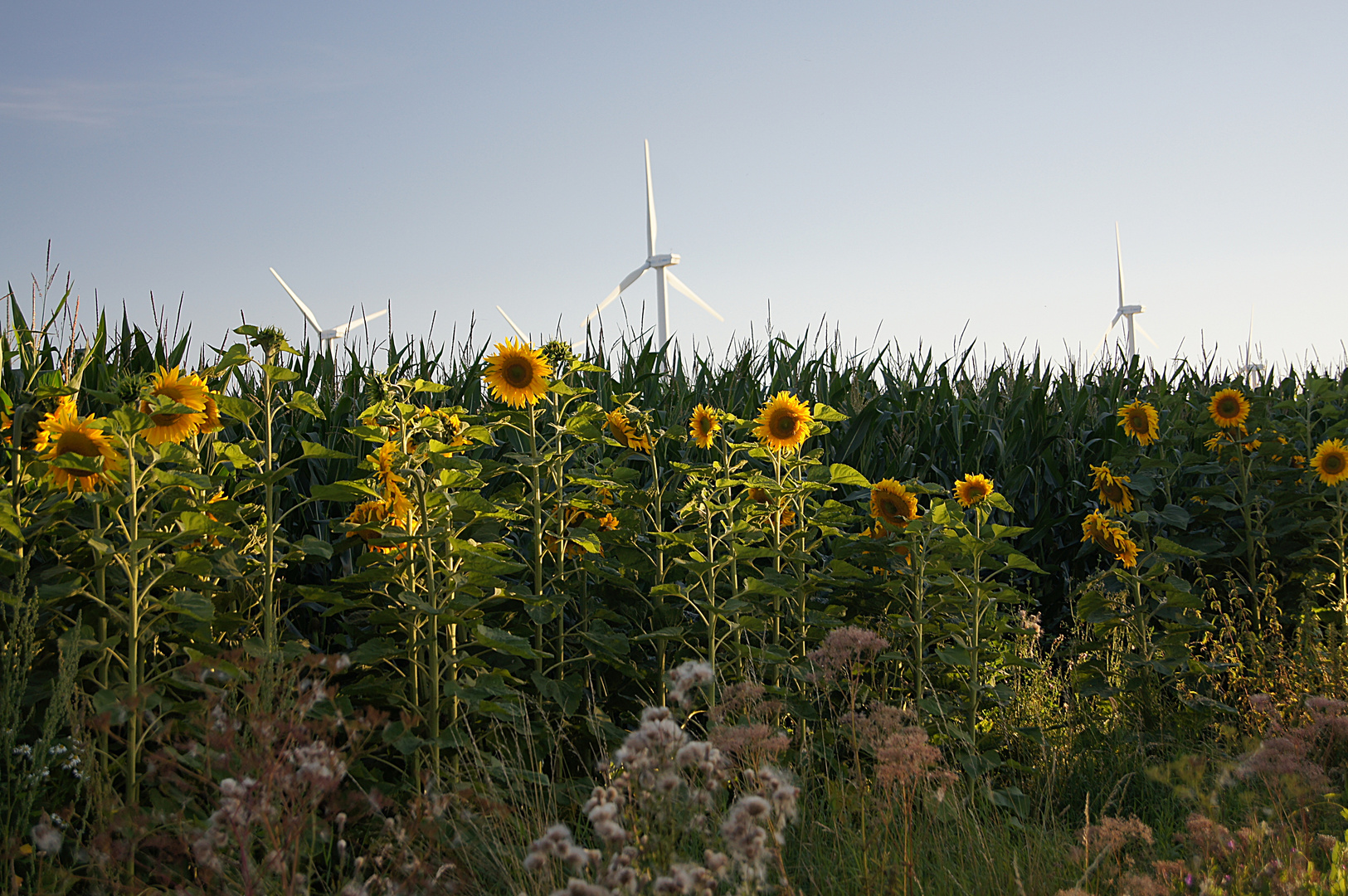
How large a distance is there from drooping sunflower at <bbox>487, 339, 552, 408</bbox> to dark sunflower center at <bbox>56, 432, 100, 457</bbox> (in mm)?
1302

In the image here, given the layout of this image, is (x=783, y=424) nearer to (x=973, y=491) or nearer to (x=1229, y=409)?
(x=973, y=491)

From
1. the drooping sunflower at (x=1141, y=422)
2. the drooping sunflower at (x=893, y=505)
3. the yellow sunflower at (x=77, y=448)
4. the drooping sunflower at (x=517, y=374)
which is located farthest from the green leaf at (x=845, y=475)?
the yellow sunflower at (x=77, y=448)

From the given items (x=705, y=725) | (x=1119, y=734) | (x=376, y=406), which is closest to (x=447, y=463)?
(x=376, y=406)

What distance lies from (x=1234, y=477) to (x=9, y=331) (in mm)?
6518

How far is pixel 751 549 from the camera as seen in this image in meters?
3.84

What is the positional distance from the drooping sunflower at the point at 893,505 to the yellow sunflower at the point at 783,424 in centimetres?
42

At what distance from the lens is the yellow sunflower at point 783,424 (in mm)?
4062

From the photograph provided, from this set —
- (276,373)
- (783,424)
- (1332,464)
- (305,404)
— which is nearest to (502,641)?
(305,404)

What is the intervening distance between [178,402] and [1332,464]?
210 inches

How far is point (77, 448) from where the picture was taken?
10.3 feet

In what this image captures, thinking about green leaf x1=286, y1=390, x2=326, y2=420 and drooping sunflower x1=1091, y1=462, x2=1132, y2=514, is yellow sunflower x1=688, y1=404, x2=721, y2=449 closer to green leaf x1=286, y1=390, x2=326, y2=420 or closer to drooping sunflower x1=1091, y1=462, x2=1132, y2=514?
green leaf x1=286, y1=390, x2=326, y2=420

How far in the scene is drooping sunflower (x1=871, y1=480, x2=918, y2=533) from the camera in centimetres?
420

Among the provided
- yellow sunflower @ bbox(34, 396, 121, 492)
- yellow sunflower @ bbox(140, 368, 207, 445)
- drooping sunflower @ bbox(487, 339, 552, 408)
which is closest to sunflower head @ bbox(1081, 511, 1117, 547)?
drooping sunflower @ bbox(487, 339, 552, 408)

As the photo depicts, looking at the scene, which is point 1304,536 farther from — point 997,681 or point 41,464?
point 41,464
